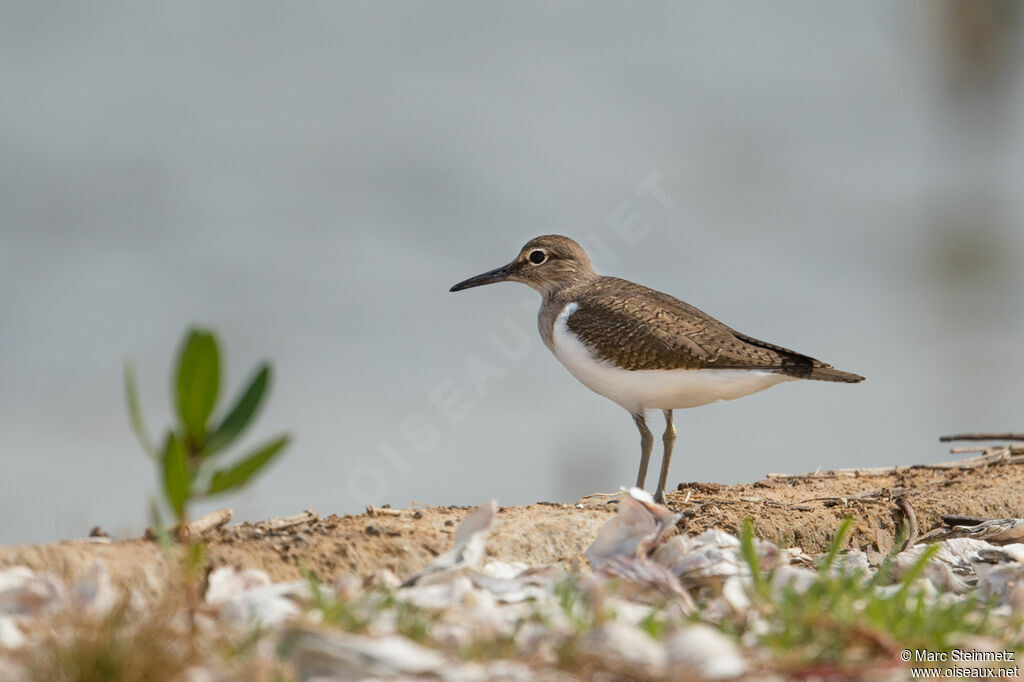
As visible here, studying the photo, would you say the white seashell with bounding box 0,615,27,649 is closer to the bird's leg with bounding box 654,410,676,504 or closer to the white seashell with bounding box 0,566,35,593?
the white seashell with bounding box 0,566,35,593

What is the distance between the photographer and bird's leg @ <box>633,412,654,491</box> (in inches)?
323

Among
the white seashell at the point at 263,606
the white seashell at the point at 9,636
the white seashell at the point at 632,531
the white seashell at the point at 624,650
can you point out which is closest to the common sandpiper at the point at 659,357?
the white seashell at the point at 632,531

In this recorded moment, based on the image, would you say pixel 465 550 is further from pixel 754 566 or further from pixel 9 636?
pixel 9 636

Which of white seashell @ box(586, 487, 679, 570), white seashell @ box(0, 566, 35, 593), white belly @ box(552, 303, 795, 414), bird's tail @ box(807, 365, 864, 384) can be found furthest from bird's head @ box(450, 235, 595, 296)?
white seashell @ box(0, 566, 35, 593)

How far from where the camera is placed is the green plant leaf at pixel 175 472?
323 cm

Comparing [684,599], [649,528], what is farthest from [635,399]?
[684,599]

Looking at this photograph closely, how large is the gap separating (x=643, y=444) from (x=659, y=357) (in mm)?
934

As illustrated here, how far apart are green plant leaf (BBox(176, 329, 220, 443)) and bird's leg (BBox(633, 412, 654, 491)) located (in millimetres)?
5391

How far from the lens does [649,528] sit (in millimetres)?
4500

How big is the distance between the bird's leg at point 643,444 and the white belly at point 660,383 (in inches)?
3.6

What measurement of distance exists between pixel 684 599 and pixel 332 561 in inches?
71.2

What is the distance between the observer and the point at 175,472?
323 cm

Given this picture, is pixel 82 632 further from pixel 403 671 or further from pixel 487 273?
pixel 487 273

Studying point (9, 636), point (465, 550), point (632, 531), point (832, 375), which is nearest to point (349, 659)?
point (9, 636)
